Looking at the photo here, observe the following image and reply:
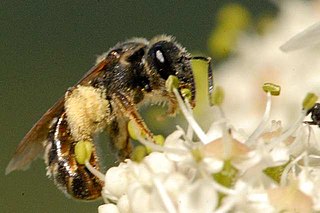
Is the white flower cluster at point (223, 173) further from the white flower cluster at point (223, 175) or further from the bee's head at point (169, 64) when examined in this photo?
the bee's head at point (169, 64)

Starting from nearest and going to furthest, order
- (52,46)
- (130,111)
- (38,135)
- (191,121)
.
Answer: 1. (191,121)
2. (130,111)
3. (38,135)
4. (52,46)

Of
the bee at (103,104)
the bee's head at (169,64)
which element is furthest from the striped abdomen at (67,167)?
the bee's head at (169,64)

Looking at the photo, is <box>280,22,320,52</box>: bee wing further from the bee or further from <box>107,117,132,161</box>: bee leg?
<box>107,117,132,161</box>: bee leg

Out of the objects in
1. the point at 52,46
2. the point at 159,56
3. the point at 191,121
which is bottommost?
the point at 191,121

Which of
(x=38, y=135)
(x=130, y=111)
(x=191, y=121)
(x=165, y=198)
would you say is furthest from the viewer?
(x=38, y=135)

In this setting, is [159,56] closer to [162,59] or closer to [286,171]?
[162,59]

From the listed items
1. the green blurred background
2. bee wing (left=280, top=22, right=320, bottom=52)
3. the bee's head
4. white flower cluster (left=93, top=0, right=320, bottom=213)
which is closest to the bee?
the bee's head

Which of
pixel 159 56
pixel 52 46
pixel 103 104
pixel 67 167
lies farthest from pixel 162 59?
pixel 52 46
